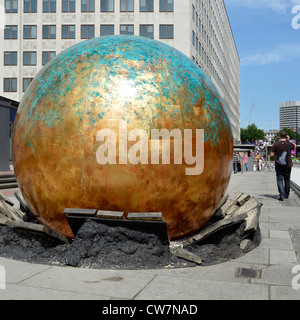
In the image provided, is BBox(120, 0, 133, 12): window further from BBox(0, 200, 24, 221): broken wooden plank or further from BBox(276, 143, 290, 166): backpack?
BBox(0, 200, 24, 221): broken wooden plank

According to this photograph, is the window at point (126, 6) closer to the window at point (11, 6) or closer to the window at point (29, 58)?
the window at point (29, 58)

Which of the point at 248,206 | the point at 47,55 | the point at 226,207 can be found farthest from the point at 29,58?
the point at 248,206

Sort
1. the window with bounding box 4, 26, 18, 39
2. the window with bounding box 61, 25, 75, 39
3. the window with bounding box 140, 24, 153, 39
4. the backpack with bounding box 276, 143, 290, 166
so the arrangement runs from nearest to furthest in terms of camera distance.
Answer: the backpack with bounding box 276, 143, 290, 166, the window with bounding box 140, 24, 153, 39, the window with bounding box 61, 25, 75, 39, the window with bounding box 4, 26, 18, 39

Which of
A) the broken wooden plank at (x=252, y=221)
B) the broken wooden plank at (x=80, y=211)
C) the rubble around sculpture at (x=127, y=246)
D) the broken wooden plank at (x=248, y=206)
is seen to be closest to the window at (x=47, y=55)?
the broken wooden plank at (x=248, y=206)

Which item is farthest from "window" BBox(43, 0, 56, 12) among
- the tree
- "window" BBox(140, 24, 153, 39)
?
the tree

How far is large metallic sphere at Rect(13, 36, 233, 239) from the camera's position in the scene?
430 cm

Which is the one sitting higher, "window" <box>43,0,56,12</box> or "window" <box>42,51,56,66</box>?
"window" <box>43,0,56,12</box>

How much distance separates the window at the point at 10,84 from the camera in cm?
4728

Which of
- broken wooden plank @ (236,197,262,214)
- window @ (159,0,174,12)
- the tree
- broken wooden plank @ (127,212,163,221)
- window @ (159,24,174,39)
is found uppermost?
window @ (159,0,174,12)

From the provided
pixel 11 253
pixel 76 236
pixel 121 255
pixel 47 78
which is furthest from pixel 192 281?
pixel 47 78

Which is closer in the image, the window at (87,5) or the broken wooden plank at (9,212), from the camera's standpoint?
the broken wooden plank at (9,212)

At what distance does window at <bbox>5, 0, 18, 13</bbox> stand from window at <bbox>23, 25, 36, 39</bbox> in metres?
2.51

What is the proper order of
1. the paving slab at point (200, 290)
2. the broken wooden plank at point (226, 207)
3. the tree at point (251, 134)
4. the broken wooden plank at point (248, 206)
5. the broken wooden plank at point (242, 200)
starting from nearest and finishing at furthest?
the paving slab at point (200, 290) < the broken wooden plank at point (248, 206) < the broken wooden plank at point (226, 207) < the broken wooden plank at point (242, 200) < the tree at point (251, 134)
